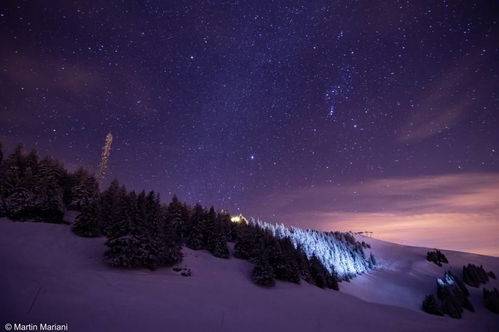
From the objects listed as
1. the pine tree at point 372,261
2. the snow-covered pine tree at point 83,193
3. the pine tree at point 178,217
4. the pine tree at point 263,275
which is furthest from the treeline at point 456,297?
the snow-covered pine tree at point 83,193

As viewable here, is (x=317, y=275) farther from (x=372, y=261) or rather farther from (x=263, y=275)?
(x=372, y=261)

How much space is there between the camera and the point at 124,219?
25.7 m

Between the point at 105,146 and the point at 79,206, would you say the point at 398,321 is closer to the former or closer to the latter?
the point at 79,206

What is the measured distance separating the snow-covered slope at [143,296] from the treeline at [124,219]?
155cm

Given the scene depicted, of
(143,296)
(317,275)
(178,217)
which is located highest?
(178,217)

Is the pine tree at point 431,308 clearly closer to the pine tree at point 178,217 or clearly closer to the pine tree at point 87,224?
the pine tree at point 178,217

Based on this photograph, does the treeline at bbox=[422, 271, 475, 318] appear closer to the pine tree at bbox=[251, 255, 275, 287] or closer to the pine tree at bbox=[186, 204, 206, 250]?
the pine tree at bbox=[251, 255, 275, 287]

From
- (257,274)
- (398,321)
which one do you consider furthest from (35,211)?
(398,321)

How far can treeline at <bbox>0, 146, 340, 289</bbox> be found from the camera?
25578mm

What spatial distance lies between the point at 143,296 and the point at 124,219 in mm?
9392

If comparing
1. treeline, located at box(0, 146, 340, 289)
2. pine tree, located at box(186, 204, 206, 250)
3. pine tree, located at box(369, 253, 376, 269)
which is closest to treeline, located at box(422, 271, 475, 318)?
pine tree, located at box(369, 253, 376, 269)

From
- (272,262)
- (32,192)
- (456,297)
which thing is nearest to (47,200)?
(32,192)

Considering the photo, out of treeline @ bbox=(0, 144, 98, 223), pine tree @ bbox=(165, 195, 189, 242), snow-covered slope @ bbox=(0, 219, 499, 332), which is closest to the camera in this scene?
snow-covered slope @ bbox=(0, 219, 499, 332)

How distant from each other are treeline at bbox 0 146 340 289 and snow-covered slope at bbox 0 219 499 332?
1.55 m
